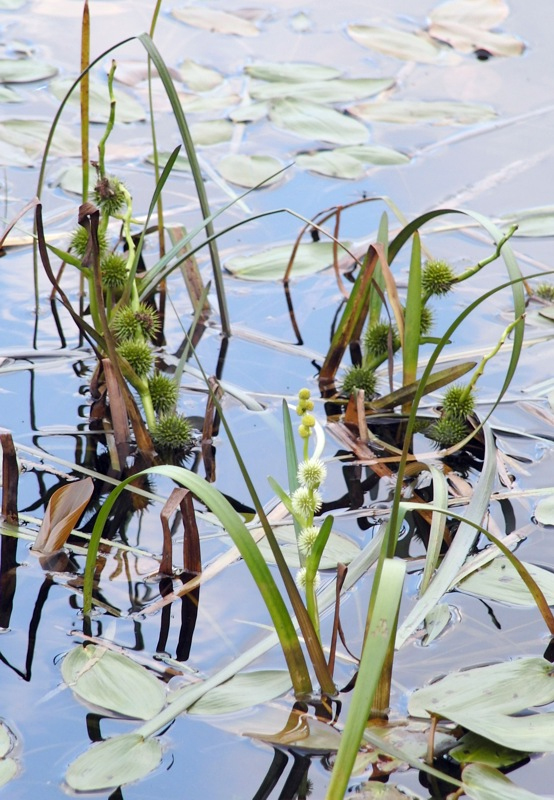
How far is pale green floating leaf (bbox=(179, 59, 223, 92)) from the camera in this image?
270 cm

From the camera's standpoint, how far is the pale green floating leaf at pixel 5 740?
97cm

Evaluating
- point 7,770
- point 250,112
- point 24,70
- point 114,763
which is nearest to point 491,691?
point 114,763

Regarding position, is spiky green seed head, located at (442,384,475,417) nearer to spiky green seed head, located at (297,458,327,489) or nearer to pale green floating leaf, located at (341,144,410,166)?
spiky green seed head, located at (297,458,327,489)

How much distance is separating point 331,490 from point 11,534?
462 millimetres

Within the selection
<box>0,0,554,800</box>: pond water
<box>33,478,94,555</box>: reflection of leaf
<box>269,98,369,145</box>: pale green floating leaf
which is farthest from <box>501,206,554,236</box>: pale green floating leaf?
<box>33,478,94,555</box>: reflection of leaf

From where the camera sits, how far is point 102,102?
2576 mm

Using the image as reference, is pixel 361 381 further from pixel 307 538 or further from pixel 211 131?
pixel 211 131

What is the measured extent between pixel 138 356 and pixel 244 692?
0.60m

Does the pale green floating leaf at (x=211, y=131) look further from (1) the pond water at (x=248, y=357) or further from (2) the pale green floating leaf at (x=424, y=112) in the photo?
(2) the pale green floating leaf at (x=424, y=112)

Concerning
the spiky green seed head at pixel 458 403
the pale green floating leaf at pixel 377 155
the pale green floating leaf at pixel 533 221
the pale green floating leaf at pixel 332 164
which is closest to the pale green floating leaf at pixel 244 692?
the spiky green seed head at pixel 458 403

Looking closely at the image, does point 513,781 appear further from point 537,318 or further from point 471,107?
point 471,107

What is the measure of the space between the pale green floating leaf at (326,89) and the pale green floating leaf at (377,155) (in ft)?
1.03

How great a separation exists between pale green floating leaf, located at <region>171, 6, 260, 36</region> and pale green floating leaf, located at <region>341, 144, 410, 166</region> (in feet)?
2.88

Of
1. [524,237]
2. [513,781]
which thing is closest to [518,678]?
[513,781]
